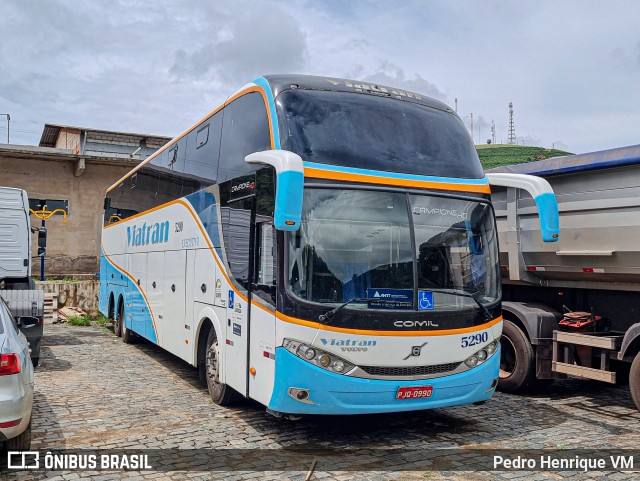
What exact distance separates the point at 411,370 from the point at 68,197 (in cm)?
2094

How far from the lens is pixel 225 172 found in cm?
799

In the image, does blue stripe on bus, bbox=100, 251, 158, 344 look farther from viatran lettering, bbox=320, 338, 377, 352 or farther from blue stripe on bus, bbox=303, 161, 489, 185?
blue stripe on bus, bbox=303, 161, 489, 185

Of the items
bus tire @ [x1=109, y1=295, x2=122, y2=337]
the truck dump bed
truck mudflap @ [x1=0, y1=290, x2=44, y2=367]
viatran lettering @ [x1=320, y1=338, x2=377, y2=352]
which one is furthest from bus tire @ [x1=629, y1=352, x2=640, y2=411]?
bus tire @ [x1=109, y1=295, x2=122, y2=337]

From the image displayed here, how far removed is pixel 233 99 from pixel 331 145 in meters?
2.22

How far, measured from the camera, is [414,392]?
20.6 feet

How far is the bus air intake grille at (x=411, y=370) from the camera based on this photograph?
6.15 meters

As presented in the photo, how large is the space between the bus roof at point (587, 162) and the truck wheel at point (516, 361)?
2.32 m

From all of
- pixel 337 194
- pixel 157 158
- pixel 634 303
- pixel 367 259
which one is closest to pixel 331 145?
pixel 337 194

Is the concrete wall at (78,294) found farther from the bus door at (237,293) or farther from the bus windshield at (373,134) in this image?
the bus windshield at (373,134)

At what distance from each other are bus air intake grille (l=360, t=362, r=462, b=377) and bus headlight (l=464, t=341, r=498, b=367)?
7.0 inches

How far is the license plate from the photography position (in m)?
6.22

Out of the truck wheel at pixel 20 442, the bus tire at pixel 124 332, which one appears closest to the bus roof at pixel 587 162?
the truck wheel at pixel 20 442

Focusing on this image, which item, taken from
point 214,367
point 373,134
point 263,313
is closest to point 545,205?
point 373,134

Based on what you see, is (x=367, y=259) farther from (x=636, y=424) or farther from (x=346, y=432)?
(x=636, y=424)
